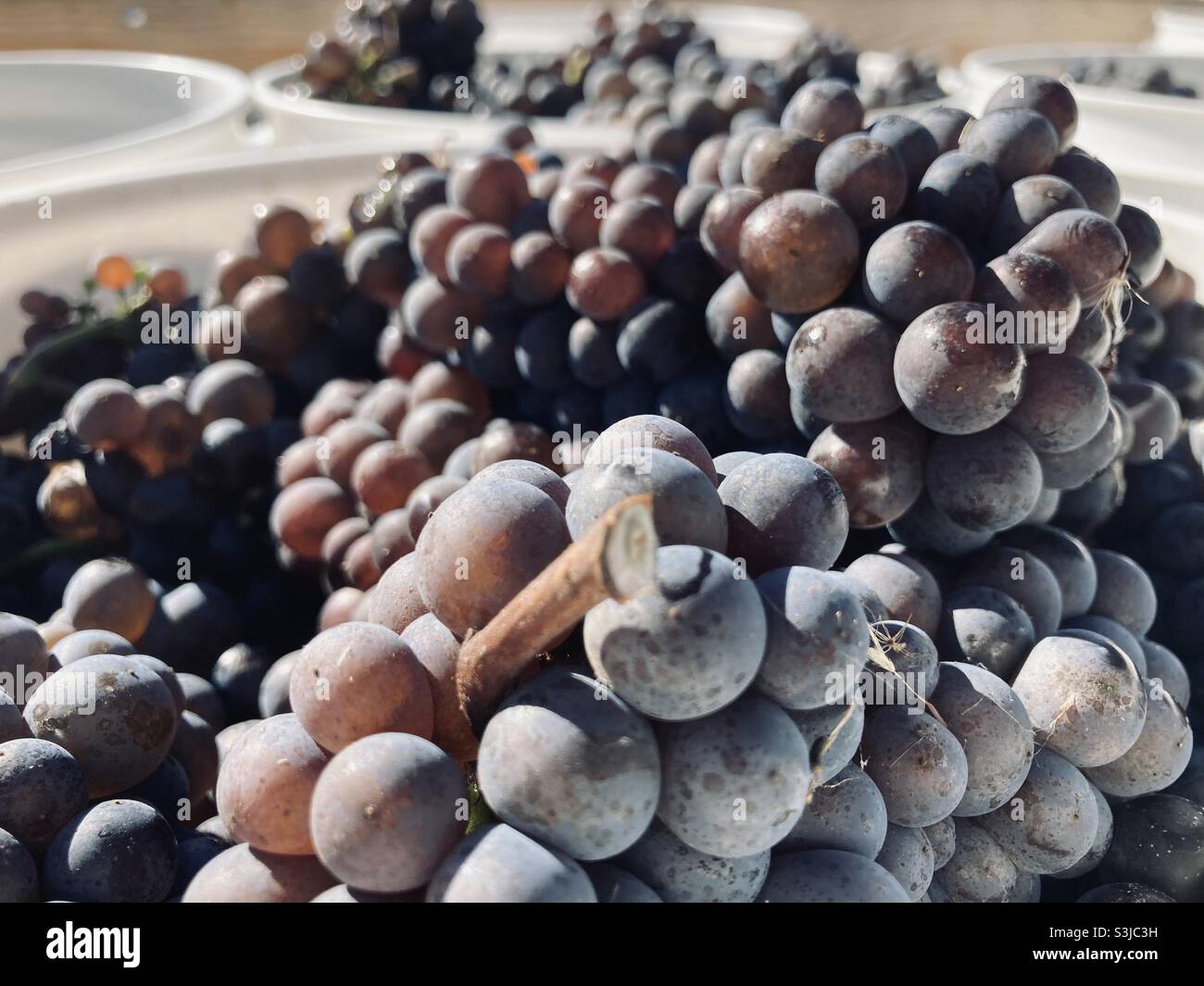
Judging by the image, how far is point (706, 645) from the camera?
26.7 inches

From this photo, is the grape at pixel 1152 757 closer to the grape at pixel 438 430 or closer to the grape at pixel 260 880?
the grape at pixel 260 880

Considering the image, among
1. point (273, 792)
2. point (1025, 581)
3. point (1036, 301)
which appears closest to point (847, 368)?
point (1036, 301)

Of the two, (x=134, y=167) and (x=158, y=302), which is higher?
(x=134, y=167)

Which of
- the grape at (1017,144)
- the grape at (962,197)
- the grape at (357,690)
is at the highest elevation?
the grape at (1017,144)

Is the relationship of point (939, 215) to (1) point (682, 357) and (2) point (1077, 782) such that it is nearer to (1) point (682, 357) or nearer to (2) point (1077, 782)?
(1) point (682, 357)

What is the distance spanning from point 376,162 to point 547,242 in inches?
38.9

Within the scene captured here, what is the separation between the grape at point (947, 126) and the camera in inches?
51.4

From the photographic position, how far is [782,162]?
49.4 inches

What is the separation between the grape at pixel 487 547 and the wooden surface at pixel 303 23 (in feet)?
19.7

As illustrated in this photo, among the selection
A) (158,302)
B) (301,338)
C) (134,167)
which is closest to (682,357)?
(301,338)

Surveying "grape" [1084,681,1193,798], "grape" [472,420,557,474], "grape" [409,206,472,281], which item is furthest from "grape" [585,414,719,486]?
"grape" [409,206,472,281]

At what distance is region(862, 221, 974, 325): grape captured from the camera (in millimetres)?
1104

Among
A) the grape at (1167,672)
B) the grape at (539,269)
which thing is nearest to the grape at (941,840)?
the grape at (1167,672)
